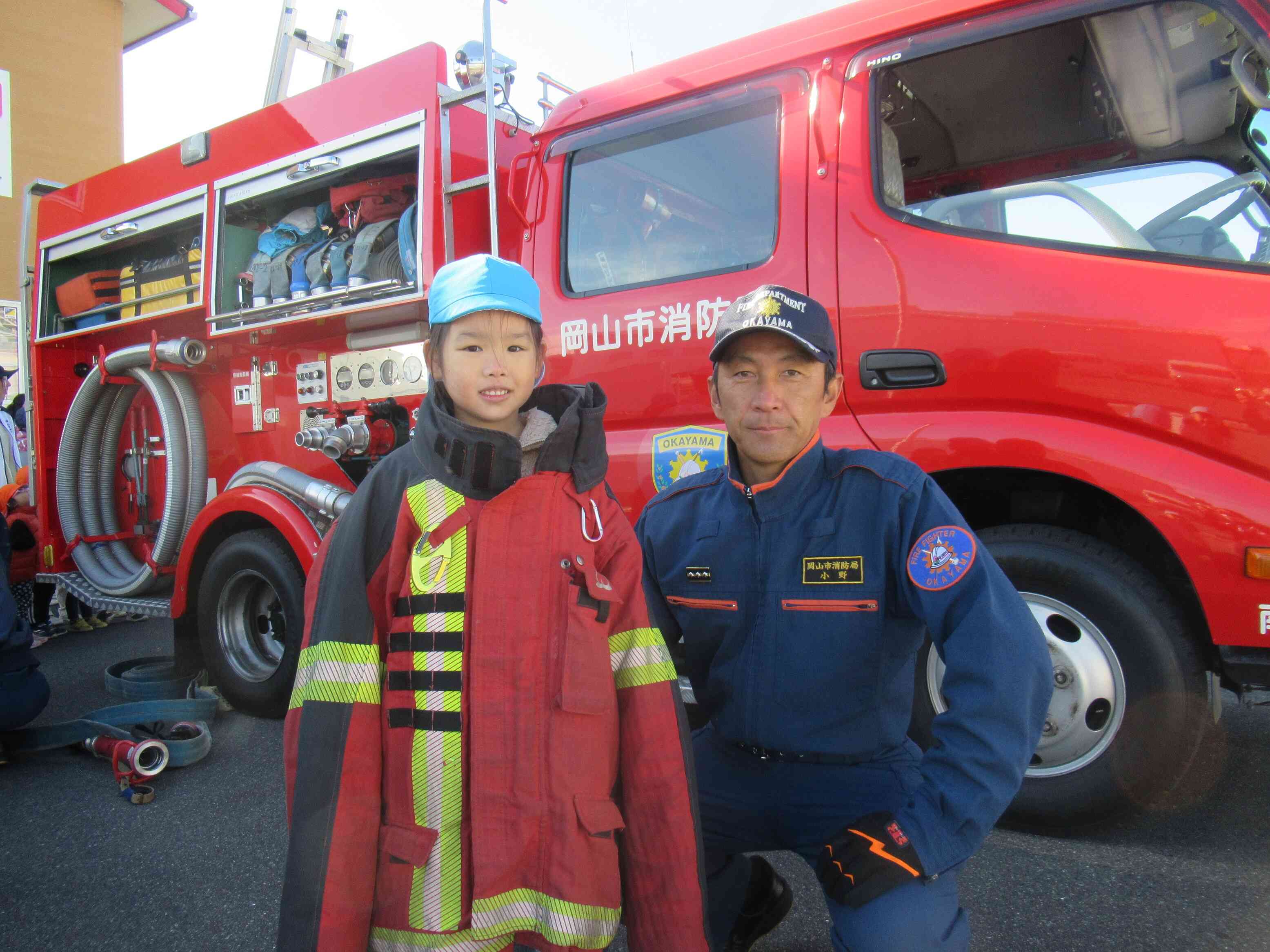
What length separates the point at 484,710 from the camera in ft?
3.91

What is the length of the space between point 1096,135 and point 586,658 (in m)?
2.58

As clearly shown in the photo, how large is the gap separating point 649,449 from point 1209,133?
1.91 metres

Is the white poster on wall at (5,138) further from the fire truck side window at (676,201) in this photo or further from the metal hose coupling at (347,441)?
the fire truck side window at (676,201)

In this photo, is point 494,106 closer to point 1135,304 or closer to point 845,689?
point 1135,304

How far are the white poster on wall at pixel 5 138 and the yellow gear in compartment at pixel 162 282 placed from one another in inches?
385

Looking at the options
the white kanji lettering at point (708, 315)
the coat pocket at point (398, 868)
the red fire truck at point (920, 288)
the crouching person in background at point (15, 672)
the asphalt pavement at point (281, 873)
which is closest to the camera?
the coat pocket at point (398, 868)

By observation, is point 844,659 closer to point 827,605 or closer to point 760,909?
point 827,605

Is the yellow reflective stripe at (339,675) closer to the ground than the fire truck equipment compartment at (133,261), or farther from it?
closer to the ground

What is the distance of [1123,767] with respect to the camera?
6.70 ft

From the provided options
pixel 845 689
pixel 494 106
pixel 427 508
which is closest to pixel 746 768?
pixel 845 689

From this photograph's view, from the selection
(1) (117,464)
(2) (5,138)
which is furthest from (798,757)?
(2) (5,138)

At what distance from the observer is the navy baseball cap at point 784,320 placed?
1.57 metres

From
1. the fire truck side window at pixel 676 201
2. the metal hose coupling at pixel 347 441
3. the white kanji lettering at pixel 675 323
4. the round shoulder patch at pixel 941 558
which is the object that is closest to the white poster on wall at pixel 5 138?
the metal hose coupling at pixel 347 441

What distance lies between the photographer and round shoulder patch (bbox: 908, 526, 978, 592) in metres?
1.35
